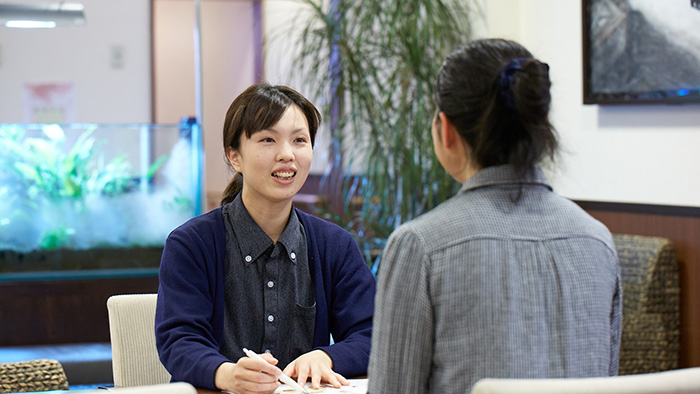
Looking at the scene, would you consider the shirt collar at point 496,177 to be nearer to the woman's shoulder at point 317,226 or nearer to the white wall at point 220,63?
the woman's shoulder at point 317,226

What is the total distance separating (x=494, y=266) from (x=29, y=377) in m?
1.63

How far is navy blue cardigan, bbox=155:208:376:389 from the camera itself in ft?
4.75

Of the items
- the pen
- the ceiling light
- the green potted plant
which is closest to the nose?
the pen

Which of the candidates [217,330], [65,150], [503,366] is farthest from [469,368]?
[65,150]

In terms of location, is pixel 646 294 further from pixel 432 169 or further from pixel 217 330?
pixel 217 330

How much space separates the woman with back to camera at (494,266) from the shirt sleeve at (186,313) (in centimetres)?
44

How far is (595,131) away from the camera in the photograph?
3150 millimetres

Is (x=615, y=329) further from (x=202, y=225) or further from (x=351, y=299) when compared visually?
(x=202, y=225)

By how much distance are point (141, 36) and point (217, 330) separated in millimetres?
2821

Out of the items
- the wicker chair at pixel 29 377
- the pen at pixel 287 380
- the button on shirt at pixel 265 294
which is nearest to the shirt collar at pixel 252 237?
the button on shirt at pixel 265 294

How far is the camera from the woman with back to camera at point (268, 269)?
5.00ft

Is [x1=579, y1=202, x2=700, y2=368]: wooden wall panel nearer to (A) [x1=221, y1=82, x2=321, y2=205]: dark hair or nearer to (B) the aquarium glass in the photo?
(A) [x1=221, y1=82, x2=321, y2=205]: dark hair

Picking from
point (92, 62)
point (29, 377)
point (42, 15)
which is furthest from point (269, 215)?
point (42, 15)

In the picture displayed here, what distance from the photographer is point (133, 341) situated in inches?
70.5
